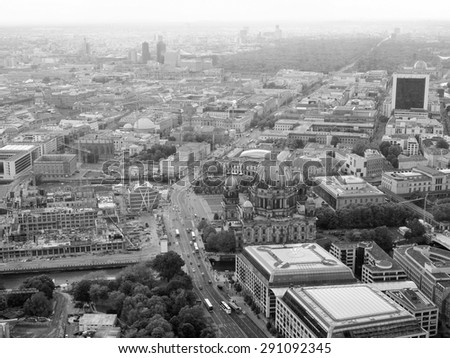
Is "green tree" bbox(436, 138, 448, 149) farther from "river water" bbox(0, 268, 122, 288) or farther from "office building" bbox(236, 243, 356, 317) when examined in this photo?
"river water" bbox(0, 268, 122, 288)

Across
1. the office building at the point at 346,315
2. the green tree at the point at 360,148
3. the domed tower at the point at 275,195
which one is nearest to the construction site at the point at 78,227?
the domed tower at the point at 275,195

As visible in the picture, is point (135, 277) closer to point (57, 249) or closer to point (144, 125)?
point (57, 249)

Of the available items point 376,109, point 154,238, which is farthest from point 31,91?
point 154,238

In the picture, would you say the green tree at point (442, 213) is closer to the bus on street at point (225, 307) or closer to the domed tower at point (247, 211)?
the domed tower at point (247, 211)

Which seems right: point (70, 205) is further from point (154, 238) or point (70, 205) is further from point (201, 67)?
point (201, 67)

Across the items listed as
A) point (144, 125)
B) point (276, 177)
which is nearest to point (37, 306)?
point (276, 177)
